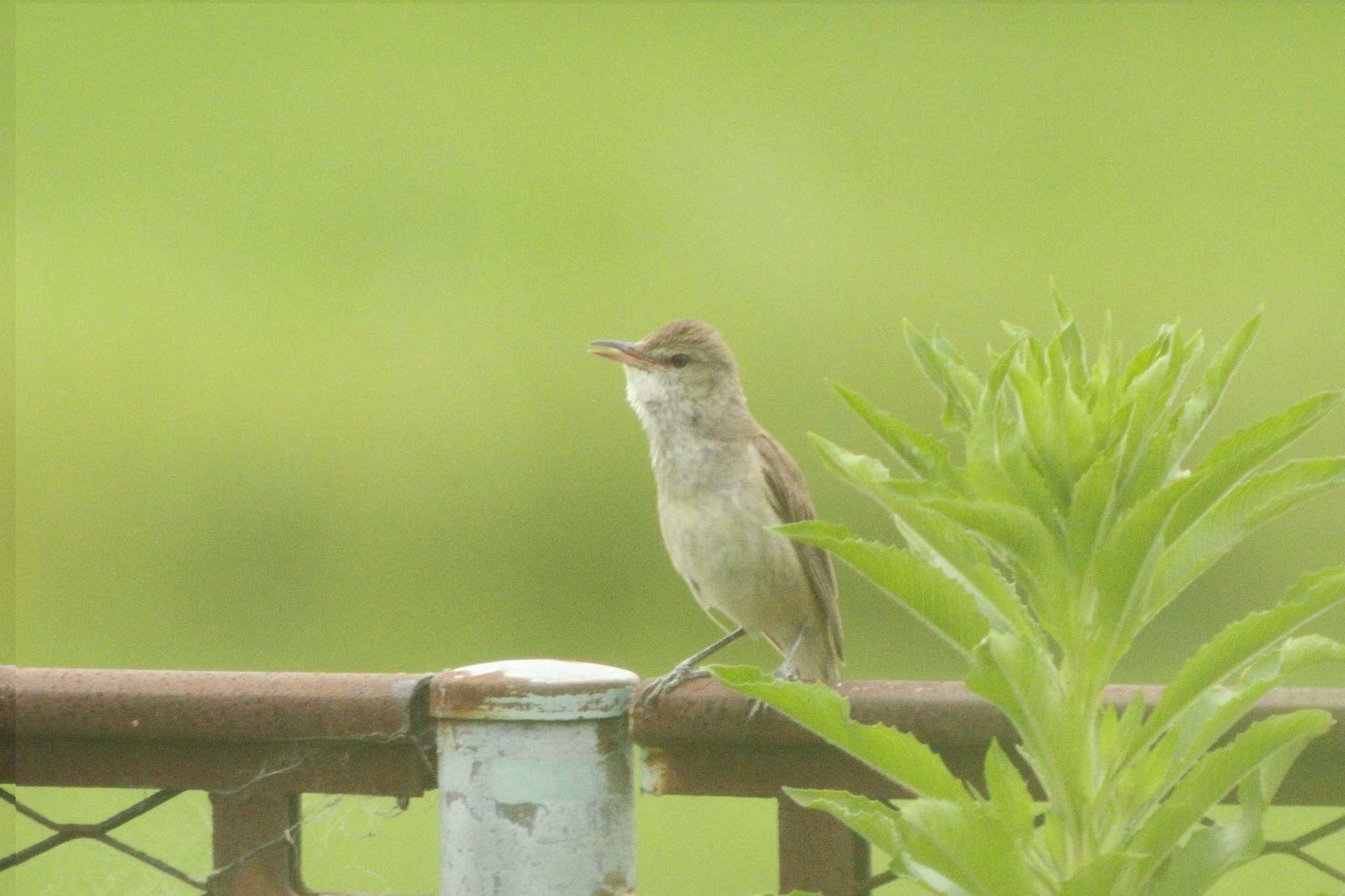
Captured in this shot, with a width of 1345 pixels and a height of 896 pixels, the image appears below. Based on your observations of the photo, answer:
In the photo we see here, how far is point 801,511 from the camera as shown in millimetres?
2545

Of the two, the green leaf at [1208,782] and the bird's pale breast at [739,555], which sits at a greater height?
the bird's pale breast at [739,555]

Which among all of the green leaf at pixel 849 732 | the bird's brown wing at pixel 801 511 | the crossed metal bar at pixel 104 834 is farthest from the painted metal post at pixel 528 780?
the bird's brown wing at pixel 801 511

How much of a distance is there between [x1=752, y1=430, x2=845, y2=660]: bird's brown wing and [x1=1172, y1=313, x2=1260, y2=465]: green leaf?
1.51 meters

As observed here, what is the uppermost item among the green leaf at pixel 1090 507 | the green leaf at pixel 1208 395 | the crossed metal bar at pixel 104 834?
the green leaf at pixel 1208 395

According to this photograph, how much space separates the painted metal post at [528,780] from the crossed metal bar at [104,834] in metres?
0.24

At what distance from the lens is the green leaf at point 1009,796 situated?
0.95m

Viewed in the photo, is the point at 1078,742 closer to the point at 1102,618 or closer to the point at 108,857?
the point at 1102,618

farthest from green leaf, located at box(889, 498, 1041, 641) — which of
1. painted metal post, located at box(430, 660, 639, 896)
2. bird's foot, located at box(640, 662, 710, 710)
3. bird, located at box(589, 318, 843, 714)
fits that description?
bird, located at box(589, 318, 843, 714)

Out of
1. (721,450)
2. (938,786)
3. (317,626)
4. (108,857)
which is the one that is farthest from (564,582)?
(938,786)

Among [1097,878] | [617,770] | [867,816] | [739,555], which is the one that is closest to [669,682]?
[739,555]

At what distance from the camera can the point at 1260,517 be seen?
904mm

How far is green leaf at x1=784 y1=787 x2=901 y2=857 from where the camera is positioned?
97 cm

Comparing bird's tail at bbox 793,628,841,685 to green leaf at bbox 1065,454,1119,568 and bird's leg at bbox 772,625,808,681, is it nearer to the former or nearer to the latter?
bird's leg at bbox 772,625,808,681

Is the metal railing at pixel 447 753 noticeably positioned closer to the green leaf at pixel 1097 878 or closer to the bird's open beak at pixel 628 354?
the green leaf at pixel 1097 878
